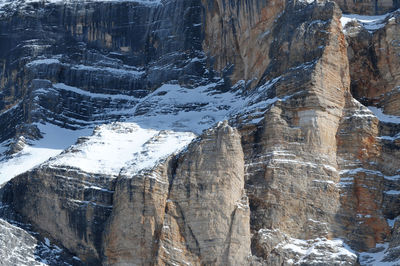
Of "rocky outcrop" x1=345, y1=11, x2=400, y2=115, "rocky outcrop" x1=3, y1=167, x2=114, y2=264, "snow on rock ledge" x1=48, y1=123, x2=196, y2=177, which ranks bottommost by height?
"rocky outcrop" x1=3, y1=167, x2=114, y2=264

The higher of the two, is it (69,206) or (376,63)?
(376,63)

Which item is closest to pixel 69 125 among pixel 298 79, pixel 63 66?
pixel 63 66

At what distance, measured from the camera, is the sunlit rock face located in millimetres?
82125

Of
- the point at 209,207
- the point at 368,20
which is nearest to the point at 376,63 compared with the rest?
the point at 368,20

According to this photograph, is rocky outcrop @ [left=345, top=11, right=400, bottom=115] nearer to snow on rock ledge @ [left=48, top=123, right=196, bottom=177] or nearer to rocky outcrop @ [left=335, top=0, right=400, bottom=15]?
rocky outcrop @ [left=335, top=0, right=400, bottom=15]

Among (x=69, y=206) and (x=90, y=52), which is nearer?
(x=69, y=206)

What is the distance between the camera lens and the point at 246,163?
282 feet

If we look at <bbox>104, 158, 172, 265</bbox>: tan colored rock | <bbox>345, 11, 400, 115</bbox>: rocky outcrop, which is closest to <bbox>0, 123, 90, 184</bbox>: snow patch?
<bbox>104, 158, 172, 265</bbox>: tan colored rock

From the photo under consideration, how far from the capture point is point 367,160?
8519cm

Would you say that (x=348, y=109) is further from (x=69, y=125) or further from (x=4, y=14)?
(x=4, y=14)

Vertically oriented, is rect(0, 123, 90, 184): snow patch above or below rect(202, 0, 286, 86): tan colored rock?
below

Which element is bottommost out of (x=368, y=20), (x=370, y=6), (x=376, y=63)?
(x=376, y=63)

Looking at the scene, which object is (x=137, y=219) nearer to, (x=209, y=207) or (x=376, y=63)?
(x=209, y=207)

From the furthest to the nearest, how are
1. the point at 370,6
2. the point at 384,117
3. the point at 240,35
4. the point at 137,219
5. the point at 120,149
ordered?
the point at 240,35, the point at 370,6, the point at 120,149, the point at 384,117, the point at 137,219
